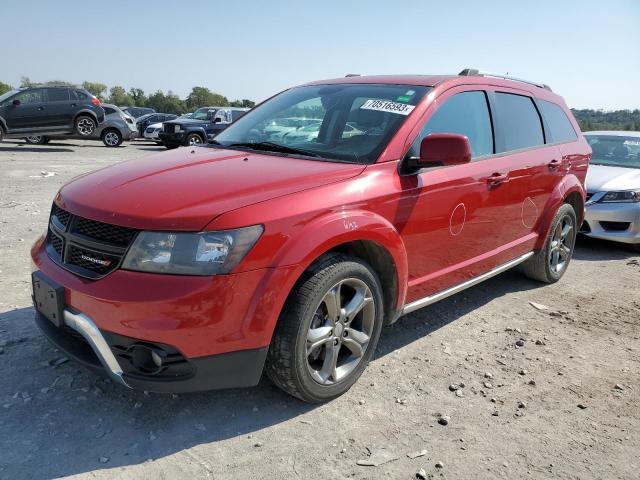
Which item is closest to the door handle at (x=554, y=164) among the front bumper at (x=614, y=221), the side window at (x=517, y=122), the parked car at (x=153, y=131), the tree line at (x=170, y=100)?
the side window at (x=517, y=122)

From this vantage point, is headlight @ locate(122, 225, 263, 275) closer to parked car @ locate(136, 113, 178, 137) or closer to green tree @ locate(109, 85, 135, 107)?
parked car @ locate(136, 113, 178, 137)

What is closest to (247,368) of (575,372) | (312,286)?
(312,286)

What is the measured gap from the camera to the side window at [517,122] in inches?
162

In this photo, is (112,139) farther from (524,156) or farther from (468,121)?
(468,121)

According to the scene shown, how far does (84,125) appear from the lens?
16.3m

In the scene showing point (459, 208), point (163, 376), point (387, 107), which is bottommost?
point (163, 376)

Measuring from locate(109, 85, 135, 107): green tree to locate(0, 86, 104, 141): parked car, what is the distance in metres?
91.7

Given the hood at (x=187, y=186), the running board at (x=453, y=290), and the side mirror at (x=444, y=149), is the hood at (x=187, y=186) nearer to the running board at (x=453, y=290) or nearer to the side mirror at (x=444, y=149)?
the side mirror at (x=444, y=149)

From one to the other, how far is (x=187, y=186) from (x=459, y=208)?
5.76ft

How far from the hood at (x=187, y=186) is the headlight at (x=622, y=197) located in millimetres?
4895

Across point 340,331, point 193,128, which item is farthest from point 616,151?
point 193,128

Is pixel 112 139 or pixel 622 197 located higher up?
pixel 622 197

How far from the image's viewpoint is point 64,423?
8.59ft

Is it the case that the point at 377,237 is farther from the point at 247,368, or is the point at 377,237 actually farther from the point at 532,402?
the point at 532,402
